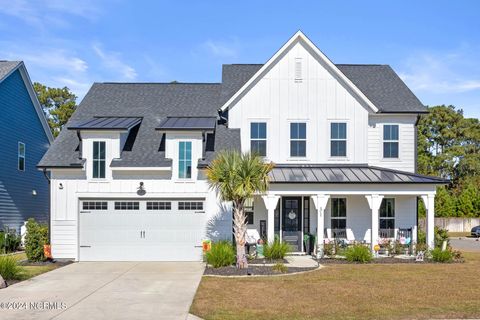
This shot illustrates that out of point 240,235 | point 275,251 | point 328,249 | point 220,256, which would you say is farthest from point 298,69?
point 220,256

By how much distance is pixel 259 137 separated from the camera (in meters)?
23.3

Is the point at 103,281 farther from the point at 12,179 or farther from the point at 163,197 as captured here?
the point at 12,179

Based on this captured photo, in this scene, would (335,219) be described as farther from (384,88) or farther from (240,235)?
(384,88)

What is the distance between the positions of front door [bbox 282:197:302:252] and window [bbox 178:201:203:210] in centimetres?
404

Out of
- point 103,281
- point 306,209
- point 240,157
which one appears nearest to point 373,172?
point 306,209

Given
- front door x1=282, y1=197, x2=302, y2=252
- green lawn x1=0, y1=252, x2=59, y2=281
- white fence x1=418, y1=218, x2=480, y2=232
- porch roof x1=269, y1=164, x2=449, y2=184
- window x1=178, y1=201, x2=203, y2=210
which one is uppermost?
porch roof x1=269, y1=164, x2=449, y2=184

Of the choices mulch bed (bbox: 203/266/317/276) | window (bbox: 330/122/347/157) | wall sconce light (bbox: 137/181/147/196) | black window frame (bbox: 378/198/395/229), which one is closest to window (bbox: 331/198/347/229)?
black window frame (bbox: 378/198/395/229)

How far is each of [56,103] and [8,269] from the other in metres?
36.3

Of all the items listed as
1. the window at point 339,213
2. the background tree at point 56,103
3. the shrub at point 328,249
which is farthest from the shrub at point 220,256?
the background tree at point 56,103

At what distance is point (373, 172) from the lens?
72.6 ft

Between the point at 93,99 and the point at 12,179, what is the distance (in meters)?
6.76

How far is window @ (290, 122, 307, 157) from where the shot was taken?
2327cm

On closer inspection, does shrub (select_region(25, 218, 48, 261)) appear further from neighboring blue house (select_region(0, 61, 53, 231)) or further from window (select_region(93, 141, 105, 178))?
neighboring blue house (select_region(0, 61, 53, 231))

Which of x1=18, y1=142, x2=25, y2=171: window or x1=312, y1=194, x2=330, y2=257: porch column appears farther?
x1=18, y1=142, x2=25, y2=171: window
